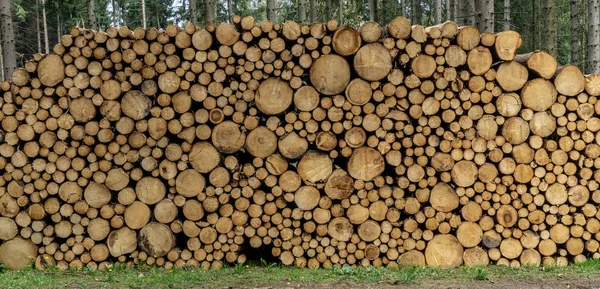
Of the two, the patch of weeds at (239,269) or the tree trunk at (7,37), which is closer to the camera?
the patch of weeds at (239,269)

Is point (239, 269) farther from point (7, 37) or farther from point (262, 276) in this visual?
point (7, 37)

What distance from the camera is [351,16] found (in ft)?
89.4

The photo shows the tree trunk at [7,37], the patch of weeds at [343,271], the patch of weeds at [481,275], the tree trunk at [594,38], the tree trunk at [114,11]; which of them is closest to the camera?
the patch of weeds at [481,275]

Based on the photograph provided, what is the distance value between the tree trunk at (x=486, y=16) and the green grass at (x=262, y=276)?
17.0ft

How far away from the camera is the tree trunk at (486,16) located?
10.8 m

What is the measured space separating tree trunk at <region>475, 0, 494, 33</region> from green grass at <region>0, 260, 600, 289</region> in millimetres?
5171

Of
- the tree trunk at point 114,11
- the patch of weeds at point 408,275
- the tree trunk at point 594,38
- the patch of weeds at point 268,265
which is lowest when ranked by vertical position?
the patch of weeds at point 408,275

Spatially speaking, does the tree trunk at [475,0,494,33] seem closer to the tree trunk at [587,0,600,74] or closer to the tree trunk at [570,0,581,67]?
the tree trunk at [587,0,600,74]

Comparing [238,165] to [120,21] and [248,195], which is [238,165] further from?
[120,21]

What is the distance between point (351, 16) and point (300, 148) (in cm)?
2130

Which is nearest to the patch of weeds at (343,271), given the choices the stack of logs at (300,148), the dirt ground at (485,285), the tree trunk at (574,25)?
the stack of logs at (300,148)

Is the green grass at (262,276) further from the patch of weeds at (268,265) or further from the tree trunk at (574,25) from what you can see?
the tree trunk at (574,25)

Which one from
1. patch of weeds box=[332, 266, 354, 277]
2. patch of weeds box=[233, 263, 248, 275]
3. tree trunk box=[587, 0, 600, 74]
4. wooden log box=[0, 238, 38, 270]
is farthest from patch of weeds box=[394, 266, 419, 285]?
tree trunk box=[587, 0, 600, 74]

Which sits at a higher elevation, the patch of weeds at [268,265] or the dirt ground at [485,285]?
the patch of weeds at [268,265]
